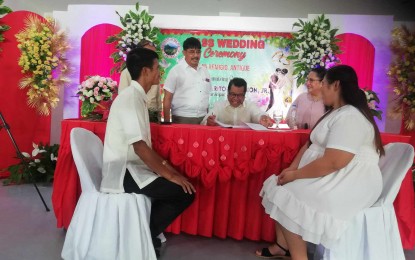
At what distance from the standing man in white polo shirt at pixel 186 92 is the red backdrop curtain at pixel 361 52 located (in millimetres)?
2818

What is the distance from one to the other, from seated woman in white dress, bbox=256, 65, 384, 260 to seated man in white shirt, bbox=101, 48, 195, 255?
0.61 meters

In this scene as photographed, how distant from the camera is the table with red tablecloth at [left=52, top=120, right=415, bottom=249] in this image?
7.82 feet

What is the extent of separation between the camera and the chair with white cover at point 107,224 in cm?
198

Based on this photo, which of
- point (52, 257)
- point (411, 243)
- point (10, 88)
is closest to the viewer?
point (52, 257)

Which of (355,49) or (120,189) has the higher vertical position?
(355,49)

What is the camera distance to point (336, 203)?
180 cm

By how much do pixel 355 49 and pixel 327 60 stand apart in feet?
2.69

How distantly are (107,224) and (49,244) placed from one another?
0.78 m

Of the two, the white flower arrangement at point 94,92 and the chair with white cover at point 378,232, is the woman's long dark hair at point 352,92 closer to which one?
the chair with white cover at point 378,232

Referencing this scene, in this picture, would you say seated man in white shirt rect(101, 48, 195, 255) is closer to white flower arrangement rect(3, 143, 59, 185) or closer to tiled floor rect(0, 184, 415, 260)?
tiled floor rect(0, 184, 415, 260)

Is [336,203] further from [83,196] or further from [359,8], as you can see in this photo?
[359,8]

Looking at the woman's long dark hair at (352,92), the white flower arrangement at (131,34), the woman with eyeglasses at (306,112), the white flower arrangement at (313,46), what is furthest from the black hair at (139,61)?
the white flower arrangement at (313,46)

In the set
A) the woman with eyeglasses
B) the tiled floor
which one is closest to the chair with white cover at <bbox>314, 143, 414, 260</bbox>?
the tiled floor

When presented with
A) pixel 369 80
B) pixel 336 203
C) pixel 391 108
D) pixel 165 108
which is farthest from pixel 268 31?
pixel 336 203
